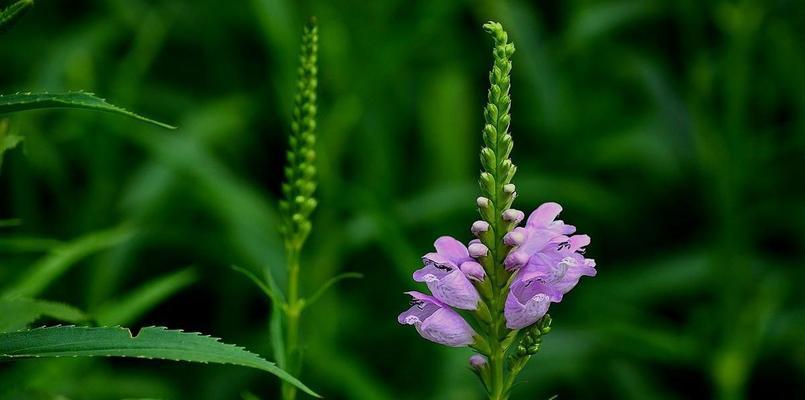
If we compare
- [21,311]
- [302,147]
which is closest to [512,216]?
[302,147]

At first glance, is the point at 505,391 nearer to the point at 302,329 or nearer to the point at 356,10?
the point at 302,329

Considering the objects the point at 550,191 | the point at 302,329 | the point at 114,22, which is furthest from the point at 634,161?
the point at 114,22

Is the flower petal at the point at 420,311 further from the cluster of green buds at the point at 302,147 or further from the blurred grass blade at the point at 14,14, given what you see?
the blurred grass blade at the point at 14,14

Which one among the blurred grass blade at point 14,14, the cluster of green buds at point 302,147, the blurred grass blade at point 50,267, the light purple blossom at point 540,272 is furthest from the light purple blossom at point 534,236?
the blurred grass blade at point 50,267

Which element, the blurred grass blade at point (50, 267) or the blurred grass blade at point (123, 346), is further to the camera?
the blurred grass blade at point (50, 267)

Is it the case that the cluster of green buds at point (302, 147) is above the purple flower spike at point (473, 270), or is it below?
above

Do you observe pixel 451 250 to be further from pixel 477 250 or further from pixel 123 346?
pixel 123 346

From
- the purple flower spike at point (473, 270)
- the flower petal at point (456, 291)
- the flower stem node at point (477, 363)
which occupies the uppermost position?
the purple flower spike at point (473, 270)
